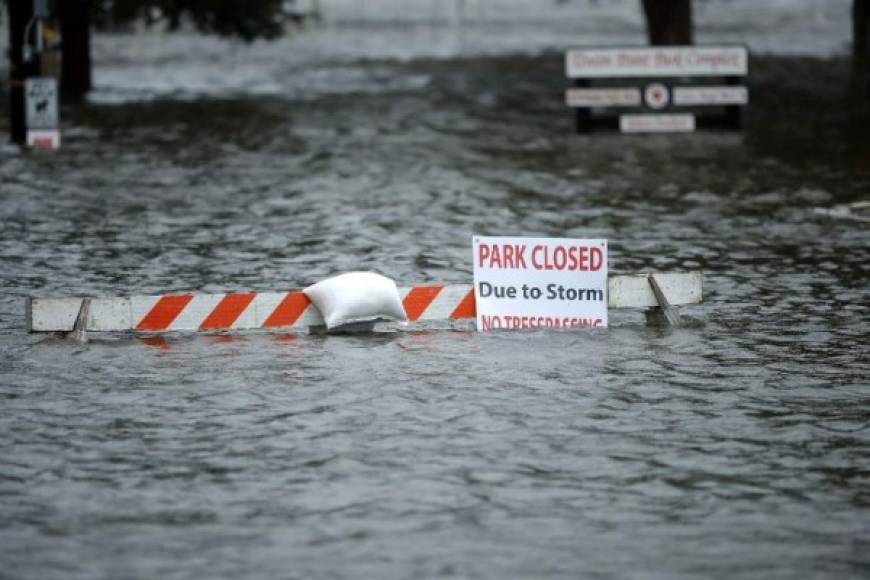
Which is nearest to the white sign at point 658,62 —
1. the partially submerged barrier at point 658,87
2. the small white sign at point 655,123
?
the partially submerged barrier at point 658,87

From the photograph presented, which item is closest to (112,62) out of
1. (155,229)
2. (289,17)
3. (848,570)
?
(289,17)

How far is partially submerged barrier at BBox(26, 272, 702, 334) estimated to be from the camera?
13.5m

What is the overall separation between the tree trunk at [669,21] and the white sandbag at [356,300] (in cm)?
2350

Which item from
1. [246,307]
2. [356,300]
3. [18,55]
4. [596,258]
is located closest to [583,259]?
[596,258]

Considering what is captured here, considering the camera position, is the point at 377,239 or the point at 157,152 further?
the point at 157,152

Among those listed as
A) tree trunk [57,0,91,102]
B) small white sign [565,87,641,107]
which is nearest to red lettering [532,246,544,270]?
small white sign [565,87,641,107]

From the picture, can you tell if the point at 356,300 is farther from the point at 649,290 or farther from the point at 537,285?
the point at 649,290

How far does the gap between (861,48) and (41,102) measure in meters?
17.0

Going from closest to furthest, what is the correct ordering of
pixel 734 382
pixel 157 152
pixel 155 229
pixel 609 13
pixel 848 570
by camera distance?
pixel 848 570 < pixel 734 382 < pixel 155 229 < pixel 157 152 < pixel 609 13

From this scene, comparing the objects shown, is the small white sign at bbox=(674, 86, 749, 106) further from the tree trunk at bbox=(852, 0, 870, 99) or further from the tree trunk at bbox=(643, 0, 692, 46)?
the tree trunk at bbox=(852, 0, 870, 99)

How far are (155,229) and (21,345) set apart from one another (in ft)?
22.4

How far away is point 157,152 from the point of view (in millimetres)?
27922

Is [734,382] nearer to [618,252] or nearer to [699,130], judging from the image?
[618,252]

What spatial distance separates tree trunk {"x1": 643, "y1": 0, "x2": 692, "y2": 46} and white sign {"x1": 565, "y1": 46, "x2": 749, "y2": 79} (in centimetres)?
592
